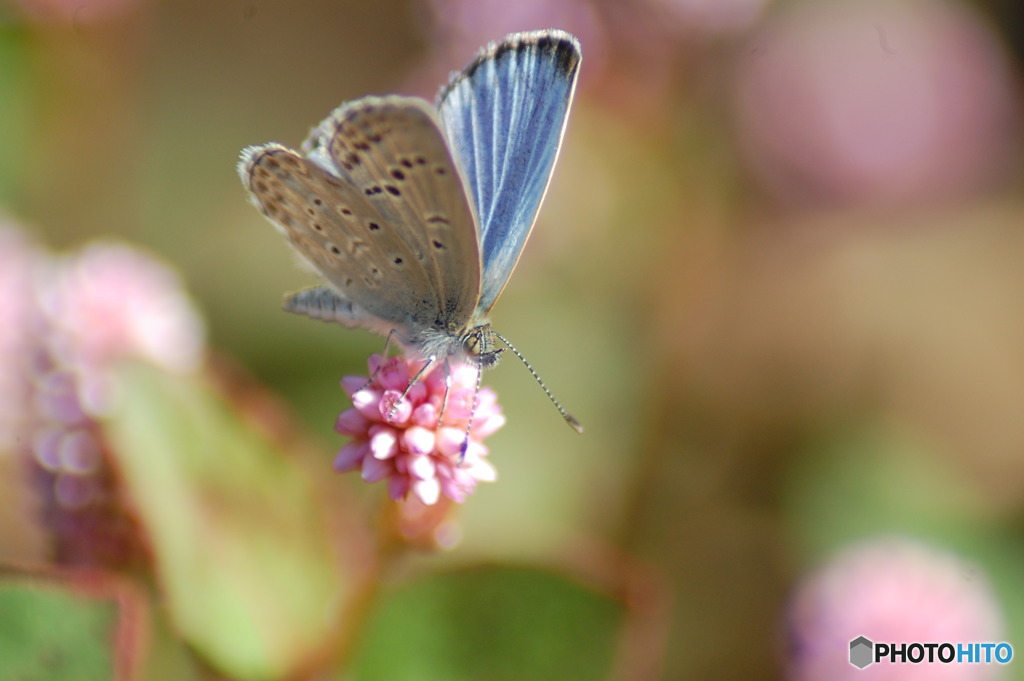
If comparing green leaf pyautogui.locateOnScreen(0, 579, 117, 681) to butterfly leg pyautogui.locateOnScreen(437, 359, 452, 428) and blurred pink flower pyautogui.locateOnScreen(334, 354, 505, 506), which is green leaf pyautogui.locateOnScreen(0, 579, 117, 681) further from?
butterfly leg pyautogui.locateOnScreen(437, 359, 452, 428)

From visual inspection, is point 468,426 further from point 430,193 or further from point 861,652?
point 861,652

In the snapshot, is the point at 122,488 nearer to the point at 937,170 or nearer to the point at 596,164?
the point at 596,164

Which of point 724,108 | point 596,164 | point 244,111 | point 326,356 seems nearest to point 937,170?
point 724,108

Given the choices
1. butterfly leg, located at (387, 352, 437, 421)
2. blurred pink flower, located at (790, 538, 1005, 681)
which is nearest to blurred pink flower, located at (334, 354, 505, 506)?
butterfly leg, located at (387, 352, 437, 421)

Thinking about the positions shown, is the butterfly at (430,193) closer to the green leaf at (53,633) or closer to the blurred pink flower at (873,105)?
the green leaf at (53,633)

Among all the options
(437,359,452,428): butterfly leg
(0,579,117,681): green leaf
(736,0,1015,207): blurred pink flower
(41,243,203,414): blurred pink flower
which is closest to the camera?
(0,579,117,681): green leaf

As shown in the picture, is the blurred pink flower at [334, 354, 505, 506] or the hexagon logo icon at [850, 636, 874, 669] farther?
the hexagon logo icon at [850, 636, 874, 669]
